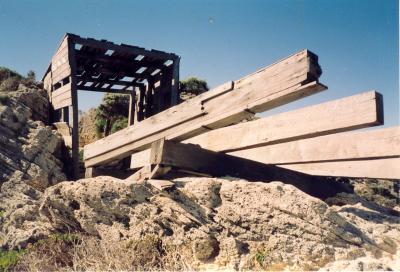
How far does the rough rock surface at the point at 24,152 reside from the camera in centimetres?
823

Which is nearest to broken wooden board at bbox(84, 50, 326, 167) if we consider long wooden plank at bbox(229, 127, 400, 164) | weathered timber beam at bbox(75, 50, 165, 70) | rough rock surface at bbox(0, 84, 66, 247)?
long wooden plank at bbox(229, 127, 400, 164)

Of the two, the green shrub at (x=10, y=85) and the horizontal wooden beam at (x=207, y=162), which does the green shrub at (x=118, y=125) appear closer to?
the green shrub at (x=10, y=85)

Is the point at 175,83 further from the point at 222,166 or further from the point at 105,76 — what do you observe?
the point at 222,166

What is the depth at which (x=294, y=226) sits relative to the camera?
3.63 metres

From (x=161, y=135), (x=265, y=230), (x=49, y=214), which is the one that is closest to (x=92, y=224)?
(x=49, y=214)

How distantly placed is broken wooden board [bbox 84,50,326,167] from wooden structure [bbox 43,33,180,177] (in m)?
4.82

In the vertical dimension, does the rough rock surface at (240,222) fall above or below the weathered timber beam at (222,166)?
below

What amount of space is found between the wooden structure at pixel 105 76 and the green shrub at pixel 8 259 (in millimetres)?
4567

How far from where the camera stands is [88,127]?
19438 millimetres

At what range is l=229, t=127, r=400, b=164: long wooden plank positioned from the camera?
4629 mm

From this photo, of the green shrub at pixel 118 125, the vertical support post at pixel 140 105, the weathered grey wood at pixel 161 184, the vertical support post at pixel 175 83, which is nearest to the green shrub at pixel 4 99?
the vertical support post at pixel 140 105

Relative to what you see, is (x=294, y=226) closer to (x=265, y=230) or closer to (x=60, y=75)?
(x=265, y=230)

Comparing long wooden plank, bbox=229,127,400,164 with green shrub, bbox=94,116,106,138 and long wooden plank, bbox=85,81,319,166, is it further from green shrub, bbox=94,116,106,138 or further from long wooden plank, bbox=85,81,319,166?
green shrub, bbox=94,116,106,138

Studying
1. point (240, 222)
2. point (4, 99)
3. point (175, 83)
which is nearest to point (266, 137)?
point (240, 222)
